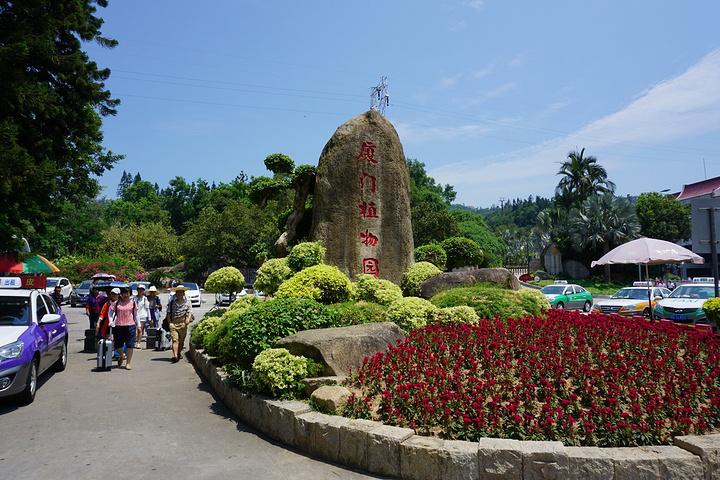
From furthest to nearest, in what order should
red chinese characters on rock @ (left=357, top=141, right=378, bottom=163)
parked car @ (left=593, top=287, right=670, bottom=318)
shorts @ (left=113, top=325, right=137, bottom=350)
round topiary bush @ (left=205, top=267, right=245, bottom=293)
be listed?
parked car @ (left=593, top=287, right=670, bottom=318) < red chinese characters on rock @ (left=357, top=141, right=378, bottom=163) < round topiary bush @ (left=205, top=267, right=245, bottom=293) < shorts @ (left=113, top=325, right=137, bottom=350)

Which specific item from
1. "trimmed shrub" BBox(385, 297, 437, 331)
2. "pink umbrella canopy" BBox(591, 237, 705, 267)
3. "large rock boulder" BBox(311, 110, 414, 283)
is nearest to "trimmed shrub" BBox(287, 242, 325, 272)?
"large rock boulder" BBox(311, 110, 414, 283)

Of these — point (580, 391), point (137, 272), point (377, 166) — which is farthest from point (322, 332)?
point (137, 272)

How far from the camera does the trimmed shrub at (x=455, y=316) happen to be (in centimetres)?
939

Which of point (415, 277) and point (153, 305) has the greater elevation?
point (415, 277)

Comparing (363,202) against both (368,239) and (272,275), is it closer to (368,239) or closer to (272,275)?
(368,239)

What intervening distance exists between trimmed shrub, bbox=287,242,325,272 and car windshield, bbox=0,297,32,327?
5.83 m

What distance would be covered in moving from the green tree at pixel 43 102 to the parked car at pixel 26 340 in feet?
14.7

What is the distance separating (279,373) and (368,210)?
26.4 ft

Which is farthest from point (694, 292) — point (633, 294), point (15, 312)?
point (15, 312)

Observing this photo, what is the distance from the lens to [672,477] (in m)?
4.54

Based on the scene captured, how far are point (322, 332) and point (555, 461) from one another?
3.65 meters

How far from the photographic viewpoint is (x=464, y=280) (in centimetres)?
1248

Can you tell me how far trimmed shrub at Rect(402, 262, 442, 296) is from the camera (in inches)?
531

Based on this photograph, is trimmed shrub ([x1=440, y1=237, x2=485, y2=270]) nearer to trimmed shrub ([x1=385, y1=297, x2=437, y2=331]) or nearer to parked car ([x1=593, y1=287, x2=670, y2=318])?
parked car ([x1=593, y1=287, x2=670, y2=318])
